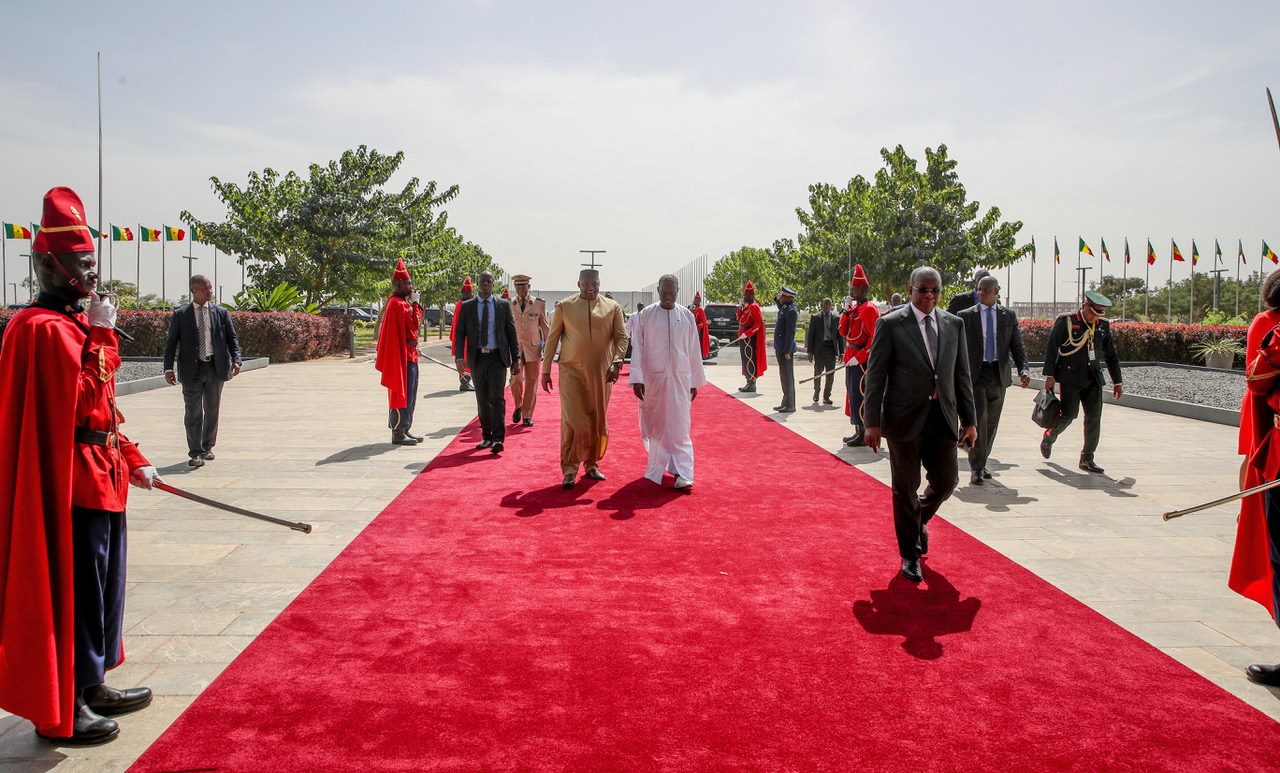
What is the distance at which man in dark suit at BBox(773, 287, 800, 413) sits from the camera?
13.9m

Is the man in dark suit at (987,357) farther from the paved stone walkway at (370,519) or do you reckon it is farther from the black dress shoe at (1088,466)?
the black dress shoe at (1088,466)

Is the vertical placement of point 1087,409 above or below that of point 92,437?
below

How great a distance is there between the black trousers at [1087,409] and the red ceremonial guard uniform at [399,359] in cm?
692

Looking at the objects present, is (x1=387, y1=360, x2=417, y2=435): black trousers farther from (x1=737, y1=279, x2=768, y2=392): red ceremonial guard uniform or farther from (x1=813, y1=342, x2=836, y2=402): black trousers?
(x1=813, y1=342, x2=836, y2=402): black trousers

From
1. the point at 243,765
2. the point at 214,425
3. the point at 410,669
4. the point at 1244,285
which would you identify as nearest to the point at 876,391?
the point at 410,669

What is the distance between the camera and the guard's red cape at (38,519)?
3117mm

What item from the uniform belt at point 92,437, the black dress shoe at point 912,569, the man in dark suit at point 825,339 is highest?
the man in dark suit at point 825,339

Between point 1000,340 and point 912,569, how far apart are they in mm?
3655


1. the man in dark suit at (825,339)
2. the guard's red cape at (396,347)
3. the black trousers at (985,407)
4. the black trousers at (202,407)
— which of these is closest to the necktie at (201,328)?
the black trousers at (202,407)

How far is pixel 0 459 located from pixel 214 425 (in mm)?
6478

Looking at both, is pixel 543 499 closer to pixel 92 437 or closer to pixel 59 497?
pixel 92 437

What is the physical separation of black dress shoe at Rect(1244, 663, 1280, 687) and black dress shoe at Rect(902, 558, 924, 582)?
1.70 meters

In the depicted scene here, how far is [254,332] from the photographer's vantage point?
24578mm

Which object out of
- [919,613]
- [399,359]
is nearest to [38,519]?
[919,613]
